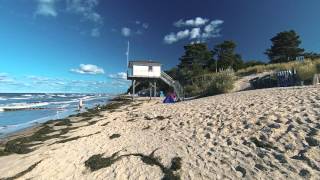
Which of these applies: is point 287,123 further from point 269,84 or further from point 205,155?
point 269,84

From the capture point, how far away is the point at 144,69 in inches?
1433

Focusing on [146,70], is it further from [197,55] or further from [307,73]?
[197,55]

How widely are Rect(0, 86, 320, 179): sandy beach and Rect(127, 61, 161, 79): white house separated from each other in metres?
Answer: 24.8

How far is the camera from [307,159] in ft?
19.4

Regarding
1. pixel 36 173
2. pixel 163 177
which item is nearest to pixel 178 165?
pixel 163 177

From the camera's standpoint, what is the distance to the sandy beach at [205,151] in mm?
6195

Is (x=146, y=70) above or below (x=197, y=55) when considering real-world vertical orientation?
below

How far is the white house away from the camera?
3609 cm

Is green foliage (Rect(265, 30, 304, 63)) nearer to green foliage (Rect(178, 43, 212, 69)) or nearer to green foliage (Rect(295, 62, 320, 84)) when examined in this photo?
green foliage (Rect(178, 43, 212, 69))

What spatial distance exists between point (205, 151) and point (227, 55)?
49970 mm

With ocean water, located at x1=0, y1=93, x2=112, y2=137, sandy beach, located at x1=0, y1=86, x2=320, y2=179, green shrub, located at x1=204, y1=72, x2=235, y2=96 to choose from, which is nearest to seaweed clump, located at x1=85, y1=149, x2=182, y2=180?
sandy beach, located at x1=0, y1=86, x2=320, y2=179

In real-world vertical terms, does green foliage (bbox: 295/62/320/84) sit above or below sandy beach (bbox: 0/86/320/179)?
above

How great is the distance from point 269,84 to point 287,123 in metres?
15.6

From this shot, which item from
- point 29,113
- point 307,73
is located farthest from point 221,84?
point 29,113
